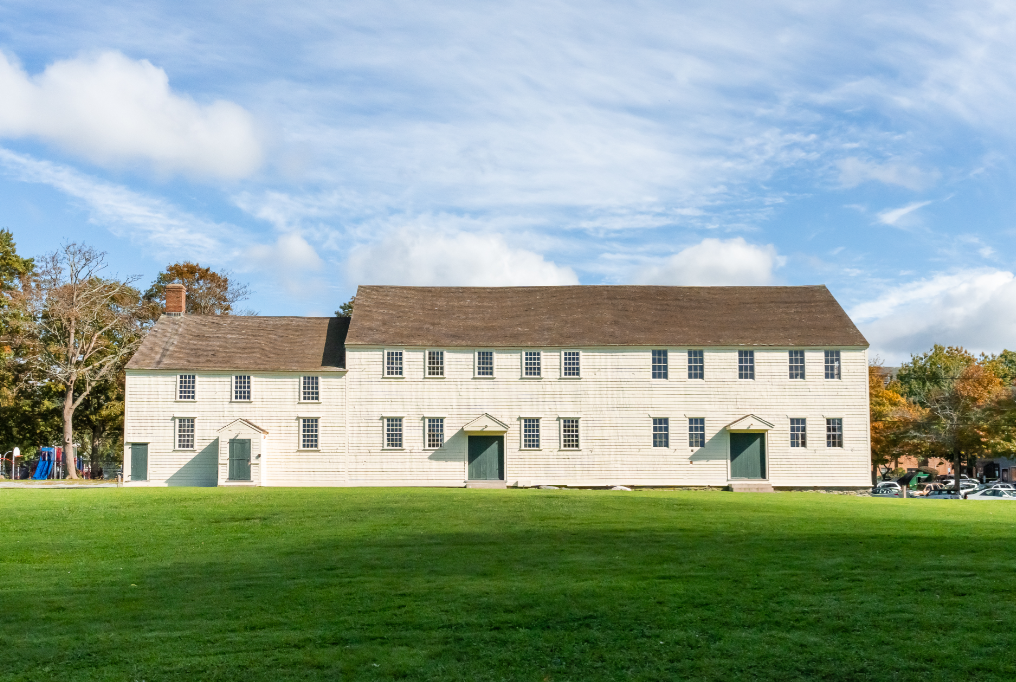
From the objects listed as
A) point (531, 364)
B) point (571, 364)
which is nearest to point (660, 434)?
point (571, 364)

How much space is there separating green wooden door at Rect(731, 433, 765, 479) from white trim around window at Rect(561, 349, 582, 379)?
774 cm

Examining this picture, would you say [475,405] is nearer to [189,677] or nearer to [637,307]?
[637,307]

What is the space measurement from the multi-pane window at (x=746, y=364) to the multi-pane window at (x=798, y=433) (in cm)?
281

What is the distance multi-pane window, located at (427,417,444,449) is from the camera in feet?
139

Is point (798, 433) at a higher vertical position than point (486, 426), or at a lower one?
lower

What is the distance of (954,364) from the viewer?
63.2 metres

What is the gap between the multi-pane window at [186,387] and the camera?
140 ft

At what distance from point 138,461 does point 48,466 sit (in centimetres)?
1477

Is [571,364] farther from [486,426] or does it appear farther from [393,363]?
[393,363]

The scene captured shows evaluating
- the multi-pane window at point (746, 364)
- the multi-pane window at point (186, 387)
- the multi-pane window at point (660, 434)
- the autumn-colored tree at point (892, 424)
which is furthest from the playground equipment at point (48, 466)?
the autumn-colored tree at point (892, 424)

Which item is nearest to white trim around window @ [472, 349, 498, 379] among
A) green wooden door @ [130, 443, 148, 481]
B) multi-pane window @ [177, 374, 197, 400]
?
multi-pane window @ [177, 374, 197, 400]

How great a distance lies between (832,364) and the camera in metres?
43.1

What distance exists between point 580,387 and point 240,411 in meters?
15.6

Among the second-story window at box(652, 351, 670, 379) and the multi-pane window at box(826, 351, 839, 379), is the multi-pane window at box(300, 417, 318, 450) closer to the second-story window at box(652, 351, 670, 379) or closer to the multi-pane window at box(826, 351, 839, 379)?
the second-story window at box(652, 351, 670, 379)
